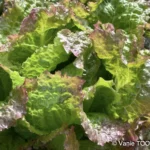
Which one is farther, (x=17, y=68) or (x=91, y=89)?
(x=17, y=68)

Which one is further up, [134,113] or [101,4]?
[101,4]

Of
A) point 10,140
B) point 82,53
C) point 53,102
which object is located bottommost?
point 10,140

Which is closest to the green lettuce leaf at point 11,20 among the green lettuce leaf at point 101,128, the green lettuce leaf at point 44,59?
the green lettuce leaf at point 44,59


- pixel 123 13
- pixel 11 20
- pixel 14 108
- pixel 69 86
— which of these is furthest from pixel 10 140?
pixel 123 13

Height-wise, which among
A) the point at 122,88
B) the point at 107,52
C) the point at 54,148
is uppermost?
the point at 107,52

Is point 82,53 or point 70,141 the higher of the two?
point 82,53

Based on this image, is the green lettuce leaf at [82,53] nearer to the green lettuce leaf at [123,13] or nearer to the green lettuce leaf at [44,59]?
the green lettuce leaf at [44,59]

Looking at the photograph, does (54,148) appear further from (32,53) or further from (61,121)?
(32,53)

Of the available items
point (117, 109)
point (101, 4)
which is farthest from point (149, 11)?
point (117, 109)

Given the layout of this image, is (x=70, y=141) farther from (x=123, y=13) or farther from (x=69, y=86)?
(x=123, y=13)
